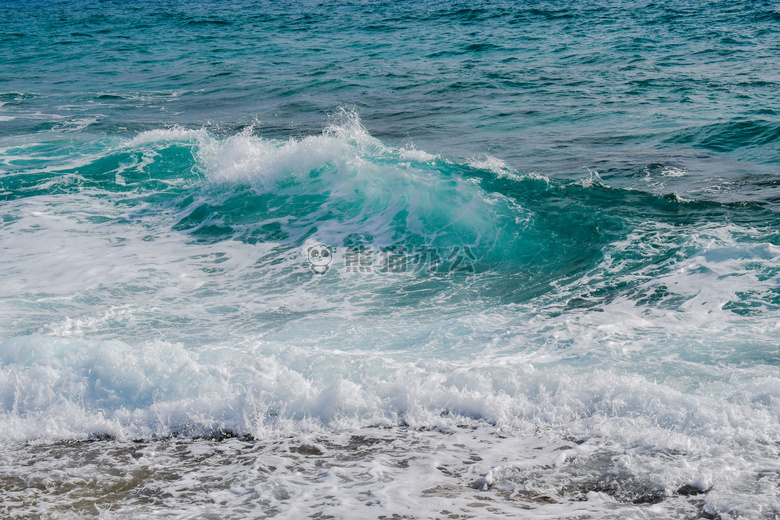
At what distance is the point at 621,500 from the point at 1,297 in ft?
22.5

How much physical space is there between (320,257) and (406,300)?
6.16 ft

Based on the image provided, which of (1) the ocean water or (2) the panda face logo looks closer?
(1) the ocean water

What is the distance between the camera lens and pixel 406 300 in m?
7.02

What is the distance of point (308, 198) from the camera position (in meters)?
10.3

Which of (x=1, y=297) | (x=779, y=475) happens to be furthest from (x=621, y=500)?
(x=1, y=297)

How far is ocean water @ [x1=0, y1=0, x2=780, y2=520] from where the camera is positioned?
3.99 metres

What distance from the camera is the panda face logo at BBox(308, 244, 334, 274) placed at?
8.07 meters

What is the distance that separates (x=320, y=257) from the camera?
8.44 m

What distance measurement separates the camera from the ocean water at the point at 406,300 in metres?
3.99

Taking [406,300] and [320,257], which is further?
[320,257]

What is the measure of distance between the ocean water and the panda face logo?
1.5 inches

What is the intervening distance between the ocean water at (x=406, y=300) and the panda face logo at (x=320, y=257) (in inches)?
1.5

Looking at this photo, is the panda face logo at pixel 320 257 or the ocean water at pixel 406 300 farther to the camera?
the panda face logo at pixel 320 257

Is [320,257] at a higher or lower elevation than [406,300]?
higher
